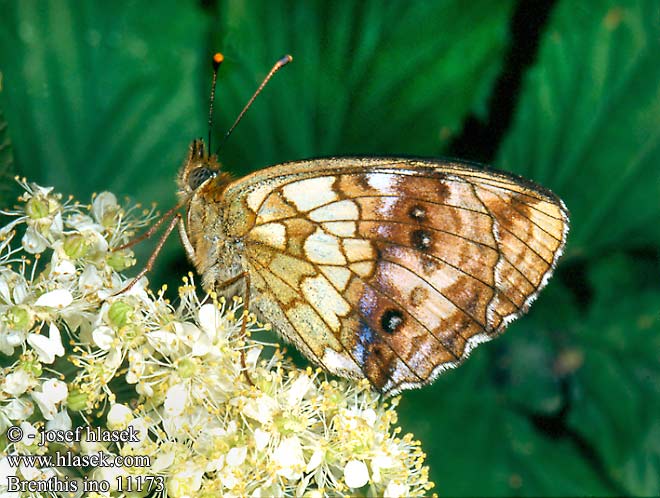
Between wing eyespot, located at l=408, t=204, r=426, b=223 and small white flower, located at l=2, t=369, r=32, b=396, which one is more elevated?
wing eyespot, located at l=408, t=204, r=426, b=223

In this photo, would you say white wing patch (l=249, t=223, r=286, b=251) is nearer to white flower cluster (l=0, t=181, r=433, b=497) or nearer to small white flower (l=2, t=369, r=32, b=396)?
white flower cluster (l=0, t=181, r=433, b=497)

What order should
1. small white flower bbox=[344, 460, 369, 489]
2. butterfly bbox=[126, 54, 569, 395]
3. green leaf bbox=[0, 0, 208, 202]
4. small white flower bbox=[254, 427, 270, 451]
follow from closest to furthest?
1. small white flower bbox=[254, 427, 270, 451]
2. small white flower bbox=[344, 460, 369, 489]
3. butterfly bbox=[126, 54, 569, 395]
4. green leaf bbox=[0, 0, 208, 202]

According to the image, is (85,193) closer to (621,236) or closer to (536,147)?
(536,147)

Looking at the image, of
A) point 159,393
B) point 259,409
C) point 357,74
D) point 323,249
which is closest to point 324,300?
point 323,249

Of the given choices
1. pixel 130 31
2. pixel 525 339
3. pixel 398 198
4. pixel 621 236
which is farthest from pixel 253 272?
pixel 621 236

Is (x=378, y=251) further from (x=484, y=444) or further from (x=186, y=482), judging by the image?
(x=484, y=444)

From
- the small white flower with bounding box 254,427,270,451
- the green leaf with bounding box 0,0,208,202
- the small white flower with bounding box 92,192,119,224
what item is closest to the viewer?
the small white flower with bounding box 254,427,270,451

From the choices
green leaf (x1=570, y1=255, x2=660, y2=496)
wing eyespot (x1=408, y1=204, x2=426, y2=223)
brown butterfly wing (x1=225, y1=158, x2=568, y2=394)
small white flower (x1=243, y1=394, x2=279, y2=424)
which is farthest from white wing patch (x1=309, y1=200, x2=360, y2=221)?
green leaf (x1=570, y1=255, x2=660, y2=496)
